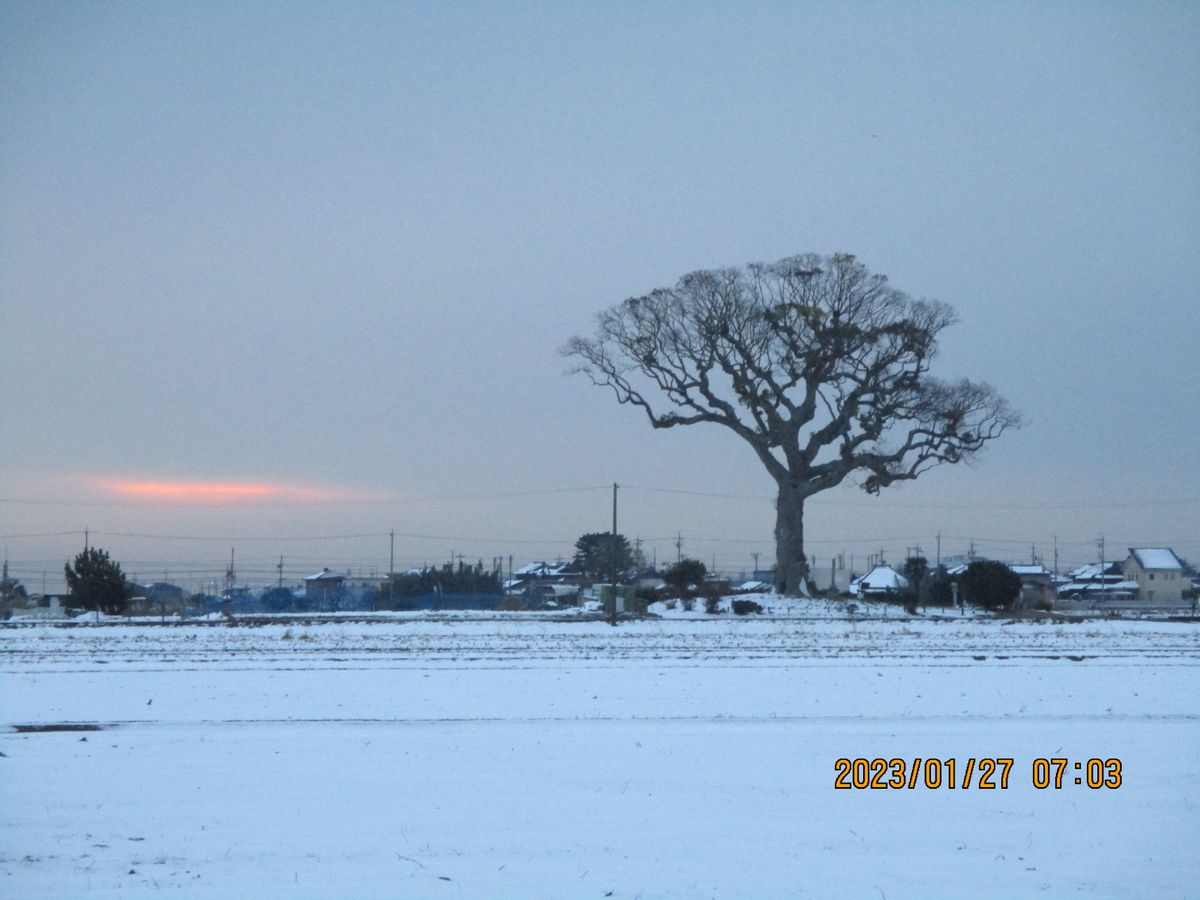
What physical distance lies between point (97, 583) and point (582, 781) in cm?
3445

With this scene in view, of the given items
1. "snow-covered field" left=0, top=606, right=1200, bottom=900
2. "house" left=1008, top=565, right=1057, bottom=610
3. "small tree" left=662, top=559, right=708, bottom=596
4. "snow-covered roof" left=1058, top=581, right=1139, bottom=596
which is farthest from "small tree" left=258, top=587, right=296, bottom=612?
"snow-covered roof" left=1058, top=581, right=1139, bottom=596

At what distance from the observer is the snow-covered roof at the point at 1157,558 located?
9381 centimetres

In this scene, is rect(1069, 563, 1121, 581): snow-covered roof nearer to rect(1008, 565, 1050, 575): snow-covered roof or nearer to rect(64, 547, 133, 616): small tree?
rect(1008, 565, 1050, 575): snow-covered roof

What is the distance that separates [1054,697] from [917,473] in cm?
3292

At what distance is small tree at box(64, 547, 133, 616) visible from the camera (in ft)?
131

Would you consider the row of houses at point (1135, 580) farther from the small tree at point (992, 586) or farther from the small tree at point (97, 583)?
the small tree at point (97, 583)

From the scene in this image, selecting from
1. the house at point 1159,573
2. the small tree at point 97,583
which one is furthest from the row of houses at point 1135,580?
the small tree at point 97,583

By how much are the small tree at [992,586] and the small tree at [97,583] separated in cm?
3053

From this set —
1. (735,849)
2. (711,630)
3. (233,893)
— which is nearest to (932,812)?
(735,849)

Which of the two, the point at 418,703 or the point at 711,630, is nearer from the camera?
the point at 418,703

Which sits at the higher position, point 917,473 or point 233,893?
point 917,473

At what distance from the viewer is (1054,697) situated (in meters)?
15.5

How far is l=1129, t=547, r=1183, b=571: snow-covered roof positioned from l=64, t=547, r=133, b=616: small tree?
8101 cm

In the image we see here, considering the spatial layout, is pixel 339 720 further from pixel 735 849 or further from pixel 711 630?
pixel 711 630
